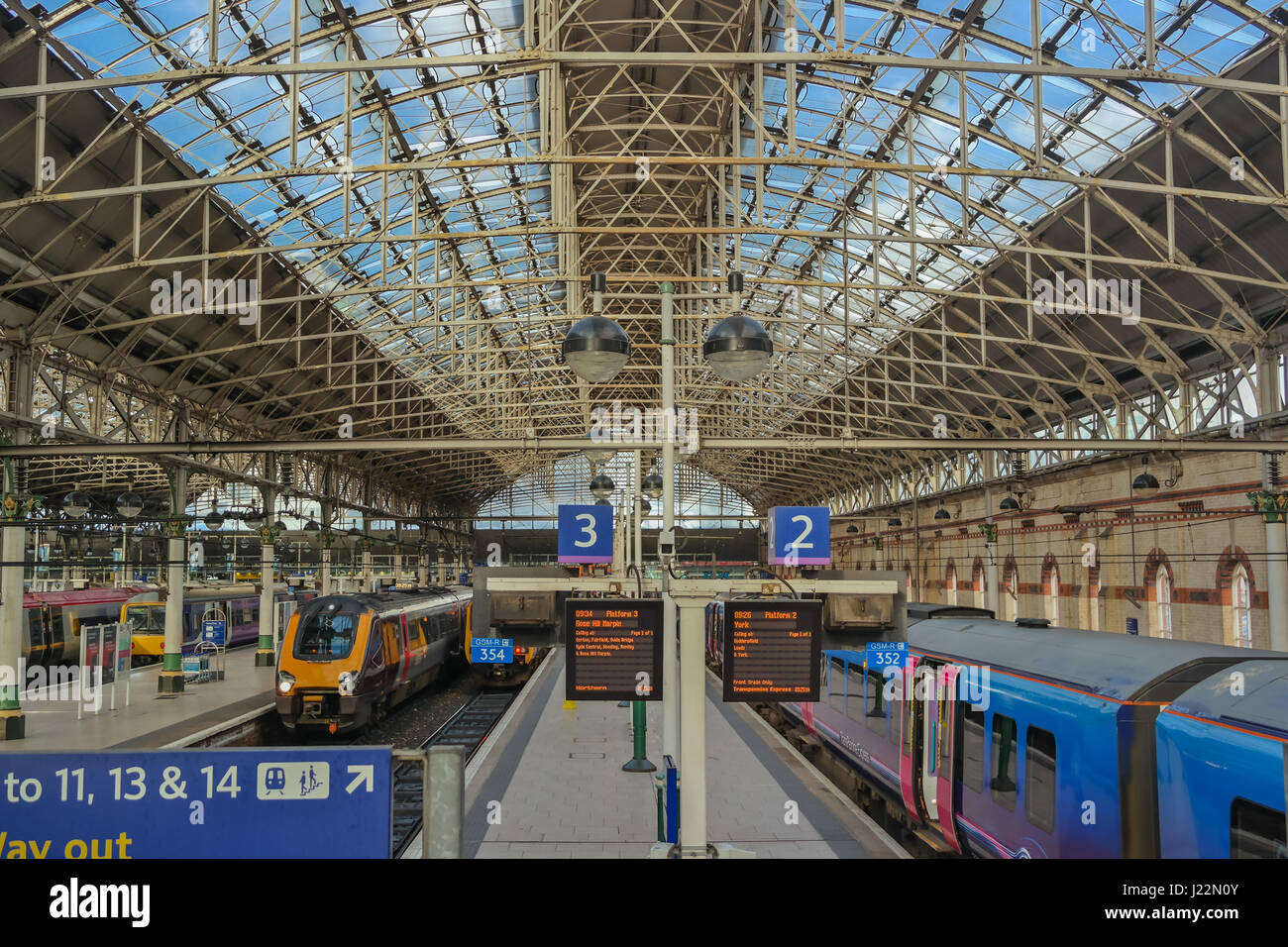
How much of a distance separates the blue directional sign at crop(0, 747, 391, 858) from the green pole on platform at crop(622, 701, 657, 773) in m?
10.4

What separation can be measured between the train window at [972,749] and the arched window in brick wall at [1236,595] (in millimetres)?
12352

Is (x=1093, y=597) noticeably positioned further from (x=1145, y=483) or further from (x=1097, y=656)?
(x=1097, y=656)

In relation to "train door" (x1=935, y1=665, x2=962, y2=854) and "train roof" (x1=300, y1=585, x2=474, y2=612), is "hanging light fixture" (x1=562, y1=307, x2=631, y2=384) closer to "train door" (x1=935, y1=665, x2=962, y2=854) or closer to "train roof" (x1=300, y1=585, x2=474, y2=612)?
"train door" (x1=935, y1=665, x2=962, y2=854)

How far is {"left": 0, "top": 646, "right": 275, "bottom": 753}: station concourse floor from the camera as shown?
15.6m

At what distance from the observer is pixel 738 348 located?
6.68 m

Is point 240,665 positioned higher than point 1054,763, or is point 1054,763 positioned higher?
point 1054,763

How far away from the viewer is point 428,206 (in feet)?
66.8

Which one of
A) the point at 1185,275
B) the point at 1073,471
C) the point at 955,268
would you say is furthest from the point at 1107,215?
the point at 1073,471

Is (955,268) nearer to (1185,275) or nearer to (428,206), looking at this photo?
(1185,275)

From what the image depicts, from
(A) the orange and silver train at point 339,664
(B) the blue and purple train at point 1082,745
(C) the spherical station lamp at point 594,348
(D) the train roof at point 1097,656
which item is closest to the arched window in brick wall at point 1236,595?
(B) the blue and purple train at point 1082,745

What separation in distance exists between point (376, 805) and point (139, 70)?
13737 mm

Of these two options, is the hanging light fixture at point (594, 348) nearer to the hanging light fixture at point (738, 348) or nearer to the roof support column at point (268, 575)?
the hanging light fixture at point (738, 348)
